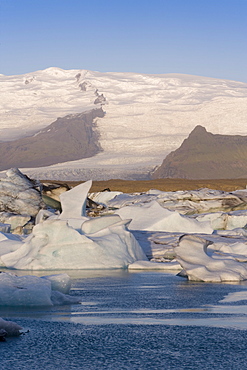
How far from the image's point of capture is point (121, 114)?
87562mm

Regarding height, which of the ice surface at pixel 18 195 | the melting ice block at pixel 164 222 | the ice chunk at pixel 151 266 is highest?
the ice chunk at pixel 151 266

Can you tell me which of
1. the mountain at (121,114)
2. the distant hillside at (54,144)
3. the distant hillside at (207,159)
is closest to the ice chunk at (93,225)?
the mountain at (121,114)

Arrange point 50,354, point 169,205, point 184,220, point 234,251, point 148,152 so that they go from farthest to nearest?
point 148,152 < point 169,205 < point 184,220 < point 234,251 < point 50,354

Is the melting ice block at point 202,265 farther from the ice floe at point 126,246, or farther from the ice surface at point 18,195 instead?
the ice surface at point 18,195

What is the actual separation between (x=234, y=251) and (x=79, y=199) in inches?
163

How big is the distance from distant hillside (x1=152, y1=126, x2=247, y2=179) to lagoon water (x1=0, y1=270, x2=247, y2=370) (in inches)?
2263

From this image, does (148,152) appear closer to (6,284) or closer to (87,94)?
(87,94)

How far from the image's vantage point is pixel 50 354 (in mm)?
3619

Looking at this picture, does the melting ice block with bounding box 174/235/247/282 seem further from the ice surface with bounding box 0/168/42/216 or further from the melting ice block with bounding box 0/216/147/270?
the ice surface with bounding box 0/168/42/216

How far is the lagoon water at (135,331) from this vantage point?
3.45 metres

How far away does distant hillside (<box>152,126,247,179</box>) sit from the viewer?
65.9 metres

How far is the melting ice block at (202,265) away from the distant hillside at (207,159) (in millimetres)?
55518

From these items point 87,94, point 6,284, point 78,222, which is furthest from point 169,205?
point 87,94

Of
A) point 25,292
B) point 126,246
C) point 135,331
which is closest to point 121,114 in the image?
→ point 126,246
